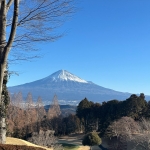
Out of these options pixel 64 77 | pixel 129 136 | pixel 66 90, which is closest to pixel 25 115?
pixel 129 136

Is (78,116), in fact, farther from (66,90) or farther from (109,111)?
(66,90)

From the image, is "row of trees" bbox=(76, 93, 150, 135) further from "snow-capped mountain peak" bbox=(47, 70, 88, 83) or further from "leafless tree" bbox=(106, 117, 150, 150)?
"snow-capped mountain peak" bbox=(47, 70, 88, 83)

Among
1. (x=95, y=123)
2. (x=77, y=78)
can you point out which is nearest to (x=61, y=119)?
(x=95, y=123)

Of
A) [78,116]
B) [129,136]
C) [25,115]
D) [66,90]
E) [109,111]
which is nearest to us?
[129,136]

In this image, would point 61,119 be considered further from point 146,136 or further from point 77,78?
point 77,78

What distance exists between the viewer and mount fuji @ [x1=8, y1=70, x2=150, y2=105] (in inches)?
5719

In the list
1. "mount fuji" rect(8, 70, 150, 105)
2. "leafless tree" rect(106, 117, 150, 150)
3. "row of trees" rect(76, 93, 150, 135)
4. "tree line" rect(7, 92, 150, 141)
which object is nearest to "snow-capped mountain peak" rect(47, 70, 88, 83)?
"mount fuji" rect(8, 70, 150, 105)

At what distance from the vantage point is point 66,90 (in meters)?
164

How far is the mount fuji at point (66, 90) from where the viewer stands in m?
145

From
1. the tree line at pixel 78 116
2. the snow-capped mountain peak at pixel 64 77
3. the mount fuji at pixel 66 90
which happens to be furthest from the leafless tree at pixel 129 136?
the snow-capped mountain peak at pixel 64 77

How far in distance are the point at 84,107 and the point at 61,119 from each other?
11.3 feet

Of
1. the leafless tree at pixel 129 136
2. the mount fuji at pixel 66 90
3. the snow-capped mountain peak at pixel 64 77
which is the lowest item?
the leafless tree at pixel 129 136

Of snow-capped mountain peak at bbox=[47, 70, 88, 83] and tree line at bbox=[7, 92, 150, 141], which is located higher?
snow-capped mountain peak at bbox=[47, 70, 88, 83]

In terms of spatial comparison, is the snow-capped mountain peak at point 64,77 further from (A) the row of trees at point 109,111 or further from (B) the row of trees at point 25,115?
(A) the row of trees at point 109,111
